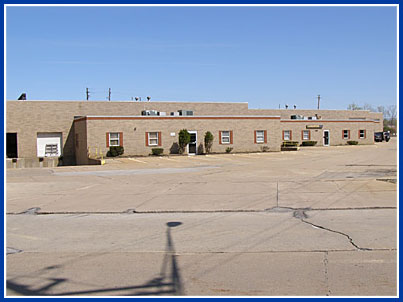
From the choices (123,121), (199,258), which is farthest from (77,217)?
(123,121)

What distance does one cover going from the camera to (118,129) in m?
35.6

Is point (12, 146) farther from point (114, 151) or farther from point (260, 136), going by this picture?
point (260, 136)

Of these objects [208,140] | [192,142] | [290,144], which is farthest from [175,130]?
[290,144]

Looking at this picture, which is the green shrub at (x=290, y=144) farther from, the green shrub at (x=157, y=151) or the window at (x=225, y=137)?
the green shrub at (x=157, y=151)

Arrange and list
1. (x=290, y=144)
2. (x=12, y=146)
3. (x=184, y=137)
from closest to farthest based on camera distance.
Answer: (x=184, y=137)
(x=12, y=146)
(x=290, y=144)

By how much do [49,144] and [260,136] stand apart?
21.2m

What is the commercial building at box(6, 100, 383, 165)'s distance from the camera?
35656mm

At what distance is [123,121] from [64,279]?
101 ft

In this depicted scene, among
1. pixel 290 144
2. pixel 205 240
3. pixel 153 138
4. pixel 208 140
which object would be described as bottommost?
pixel 205 240

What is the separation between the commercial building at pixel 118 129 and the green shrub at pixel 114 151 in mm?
457

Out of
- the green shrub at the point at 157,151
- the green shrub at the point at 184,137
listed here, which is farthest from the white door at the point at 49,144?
the green shrub at the point at 184,137

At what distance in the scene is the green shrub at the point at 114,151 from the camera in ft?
114

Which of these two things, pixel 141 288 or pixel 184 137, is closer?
pixel 141 288

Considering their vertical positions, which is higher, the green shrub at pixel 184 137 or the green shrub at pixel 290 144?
the green shrub at pixel 184 137
